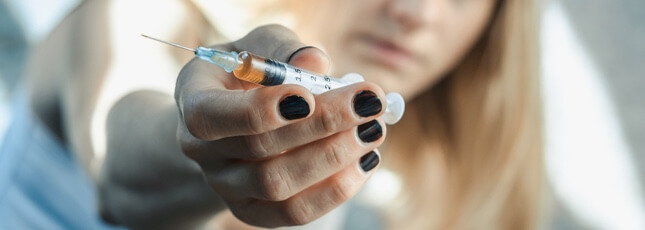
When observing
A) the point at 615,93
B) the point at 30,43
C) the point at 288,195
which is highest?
the point at 615,93

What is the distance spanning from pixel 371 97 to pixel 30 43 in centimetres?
141

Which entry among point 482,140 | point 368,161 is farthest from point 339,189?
point 482,140

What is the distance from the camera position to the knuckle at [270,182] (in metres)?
0.52

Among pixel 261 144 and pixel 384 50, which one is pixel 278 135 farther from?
pixel 384 50

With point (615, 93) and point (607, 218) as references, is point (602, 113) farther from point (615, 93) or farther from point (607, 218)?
point (607, 218)

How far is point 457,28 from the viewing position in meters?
1.19

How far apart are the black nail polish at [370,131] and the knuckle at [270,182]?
2.5 inches

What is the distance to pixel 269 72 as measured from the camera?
1.71 ft

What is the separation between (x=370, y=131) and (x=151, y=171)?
24 centimetres

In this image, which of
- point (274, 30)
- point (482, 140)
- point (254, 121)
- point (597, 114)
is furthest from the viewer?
point (597, 114)

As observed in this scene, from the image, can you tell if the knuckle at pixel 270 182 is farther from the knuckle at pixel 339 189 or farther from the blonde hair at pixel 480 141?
the blonde hair at pixel 480 141

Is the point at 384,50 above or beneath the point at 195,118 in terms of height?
above

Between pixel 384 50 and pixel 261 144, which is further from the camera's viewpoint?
pixel 384 50

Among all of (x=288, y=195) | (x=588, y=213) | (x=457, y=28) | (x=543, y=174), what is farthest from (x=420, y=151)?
(x=288, y=195)
